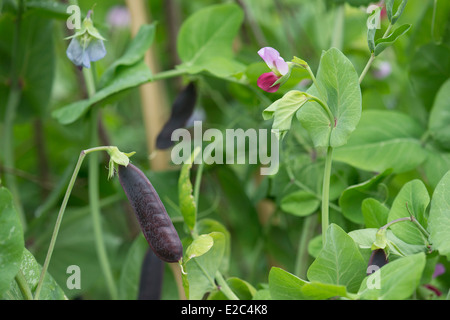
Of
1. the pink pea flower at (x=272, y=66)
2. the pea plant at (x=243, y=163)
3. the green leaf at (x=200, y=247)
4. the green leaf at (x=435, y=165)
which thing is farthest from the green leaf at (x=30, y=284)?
the green leaf at (x=435, y=165)

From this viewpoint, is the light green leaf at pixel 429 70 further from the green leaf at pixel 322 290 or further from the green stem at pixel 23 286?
the green stem at pixel 23 286

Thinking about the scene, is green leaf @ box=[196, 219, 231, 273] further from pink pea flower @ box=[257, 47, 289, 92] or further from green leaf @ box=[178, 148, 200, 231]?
pink pea flower @ box=[257, 47, 289, 92]


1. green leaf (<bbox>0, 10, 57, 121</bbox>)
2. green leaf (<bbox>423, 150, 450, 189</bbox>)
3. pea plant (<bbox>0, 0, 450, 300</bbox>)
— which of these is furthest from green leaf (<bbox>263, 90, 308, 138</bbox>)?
green leaf (<bbox>0, 10, 57, 121</bbox>)

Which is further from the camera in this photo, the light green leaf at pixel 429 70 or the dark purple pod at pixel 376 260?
the light green leaf at pixel 429 70

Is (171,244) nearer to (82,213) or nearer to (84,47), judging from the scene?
(84,47)

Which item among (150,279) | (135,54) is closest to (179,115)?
(135,54)

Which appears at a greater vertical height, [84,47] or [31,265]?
[84,47]
